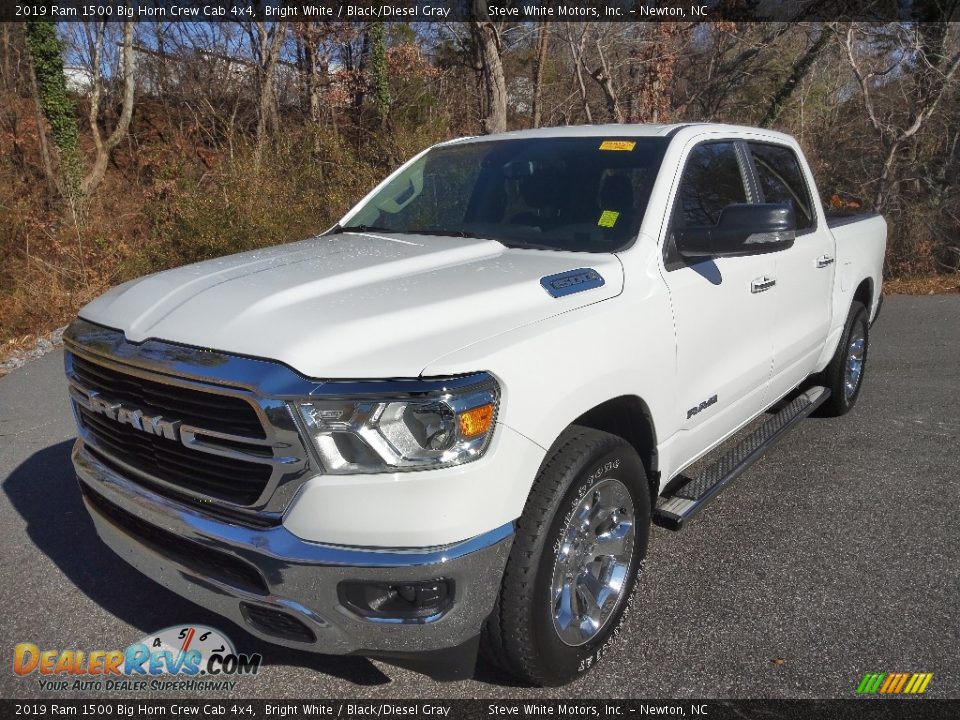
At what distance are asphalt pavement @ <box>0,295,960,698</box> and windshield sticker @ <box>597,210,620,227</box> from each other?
1.56 meters

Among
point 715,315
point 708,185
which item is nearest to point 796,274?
point 708,185

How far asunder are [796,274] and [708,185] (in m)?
0.87

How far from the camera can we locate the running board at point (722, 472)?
10.4 feet

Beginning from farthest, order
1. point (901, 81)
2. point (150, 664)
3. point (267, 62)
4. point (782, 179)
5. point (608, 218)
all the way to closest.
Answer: point (267, 62) → point (901, 81) → point (782, 179) → point (608, 218) → point (150, 664)

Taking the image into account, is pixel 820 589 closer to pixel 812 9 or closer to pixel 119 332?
pixel 119 332

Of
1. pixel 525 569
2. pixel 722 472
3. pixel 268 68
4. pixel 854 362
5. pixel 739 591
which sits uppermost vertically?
pixel 268 68

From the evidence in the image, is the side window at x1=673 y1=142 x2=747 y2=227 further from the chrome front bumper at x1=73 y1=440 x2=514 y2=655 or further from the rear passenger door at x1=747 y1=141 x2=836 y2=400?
the chrome front bumper at x1=73 y1=440 x2=514 y2=655

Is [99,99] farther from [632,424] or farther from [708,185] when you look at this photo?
[632,424]

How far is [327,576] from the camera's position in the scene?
2074 millimetres

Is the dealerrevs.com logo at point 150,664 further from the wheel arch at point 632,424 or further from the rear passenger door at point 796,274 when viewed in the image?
the rear passenger door at point 796,274

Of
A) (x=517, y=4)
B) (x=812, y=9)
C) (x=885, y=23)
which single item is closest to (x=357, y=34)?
(x=517, y=4)

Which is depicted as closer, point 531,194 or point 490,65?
point 531,194

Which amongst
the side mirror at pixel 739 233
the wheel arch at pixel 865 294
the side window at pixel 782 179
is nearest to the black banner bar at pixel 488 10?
the wheel arch at pixel 865 294

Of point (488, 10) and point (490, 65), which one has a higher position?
point (488, 10)
